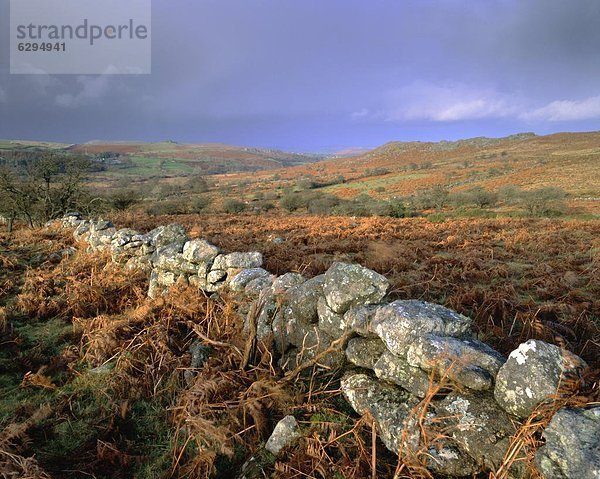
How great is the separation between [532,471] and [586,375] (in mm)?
783

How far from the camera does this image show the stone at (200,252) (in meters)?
6.07

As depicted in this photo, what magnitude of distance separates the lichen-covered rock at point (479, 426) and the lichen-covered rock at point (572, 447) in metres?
0.27

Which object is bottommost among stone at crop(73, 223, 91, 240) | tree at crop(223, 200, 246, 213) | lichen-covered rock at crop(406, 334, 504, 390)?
tree at crop(223, 200, 246, 213)

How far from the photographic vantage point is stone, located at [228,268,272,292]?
5102 mm

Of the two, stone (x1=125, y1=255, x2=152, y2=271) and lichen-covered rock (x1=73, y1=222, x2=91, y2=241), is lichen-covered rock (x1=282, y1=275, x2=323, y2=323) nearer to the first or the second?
stone (x1=125, y1=255, x2=152, y2=271)

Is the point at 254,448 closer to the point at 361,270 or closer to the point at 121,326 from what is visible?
the point at 361,270

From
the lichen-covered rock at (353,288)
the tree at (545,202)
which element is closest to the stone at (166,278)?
the lichen-covered rock at (353,288)

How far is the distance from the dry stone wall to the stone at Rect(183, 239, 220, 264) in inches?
69.4

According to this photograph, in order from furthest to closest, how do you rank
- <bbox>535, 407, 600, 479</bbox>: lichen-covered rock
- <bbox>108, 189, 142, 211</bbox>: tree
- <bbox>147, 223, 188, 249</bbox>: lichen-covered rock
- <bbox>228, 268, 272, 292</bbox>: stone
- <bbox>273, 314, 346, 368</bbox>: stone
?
<bbox>108, 189, 142, 211</bbox>: tree < <bbox>147, 223, 188, 249</bbox>: lichen-covered rock < <bbox>228, 268, 272, 292</bbox>: stone < <bbox>273, 314, 346, 368</bbox>: stone < <bbox>535, 407, 600, 479</bbox>: lichen-covered rock

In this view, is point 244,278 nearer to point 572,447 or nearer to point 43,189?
point 572,447

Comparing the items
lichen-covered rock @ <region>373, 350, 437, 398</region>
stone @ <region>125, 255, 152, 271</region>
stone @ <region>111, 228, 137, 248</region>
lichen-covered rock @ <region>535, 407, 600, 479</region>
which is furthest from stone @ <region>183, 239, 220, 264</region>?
lichen-covered rock @ <region>535, 407, 600, 479</region>

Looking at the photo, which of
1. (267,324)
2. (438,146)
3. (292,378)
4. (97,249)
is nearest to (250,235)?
(97,249)

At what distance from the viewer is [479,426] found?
239 centimetres

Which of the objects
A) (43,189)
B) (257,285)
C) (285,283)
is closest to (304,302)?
(285,283)
